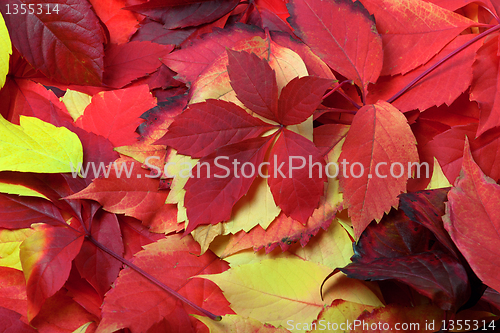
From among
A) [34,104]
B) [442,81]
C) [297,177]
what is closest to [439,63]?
[442,81]

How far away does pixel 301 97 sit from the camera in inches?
14.6

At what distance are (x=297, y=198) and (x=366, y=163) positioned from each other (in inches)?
3.4

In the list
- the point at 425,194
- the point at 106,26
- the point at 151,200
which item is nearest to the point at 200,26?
the point at 106,26

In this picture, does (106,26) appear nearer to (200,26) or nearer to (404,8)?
(200,26)

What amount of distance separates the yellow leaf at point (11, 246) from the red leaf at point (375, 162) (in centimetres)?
41

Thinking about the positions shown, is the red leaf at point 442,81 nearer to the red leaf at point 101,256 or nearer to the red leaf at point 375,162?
the red leaf at point 375,162

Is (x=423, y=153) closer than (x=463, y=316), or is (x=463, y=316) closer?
(x=463, y=316)

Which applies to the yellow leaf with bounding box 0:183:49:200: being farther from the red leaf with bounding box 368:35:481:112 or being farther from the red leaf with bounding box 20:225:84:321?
the red leaf with bounding box 368:35:481:112

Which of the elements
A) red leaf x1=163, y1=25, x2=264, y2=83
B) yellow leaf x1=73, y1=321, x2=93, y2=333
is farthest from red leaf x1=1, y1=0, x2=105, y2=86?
yellow leaf x1=73, y1=321, x2=93, y2=333

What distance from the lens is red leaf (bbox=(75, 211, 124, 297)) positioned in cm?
43

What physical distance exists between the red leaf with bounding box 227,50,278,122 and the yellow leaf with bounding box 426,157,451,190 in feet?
0.72

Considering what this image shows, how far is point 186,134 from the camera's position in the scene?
0.39m

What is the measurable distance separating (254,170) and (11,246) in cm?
33

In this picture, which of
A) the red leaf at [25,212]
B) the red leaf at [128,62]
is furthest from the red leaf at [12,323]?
the red leaf at [128,62]
